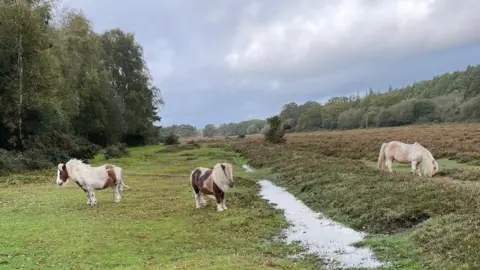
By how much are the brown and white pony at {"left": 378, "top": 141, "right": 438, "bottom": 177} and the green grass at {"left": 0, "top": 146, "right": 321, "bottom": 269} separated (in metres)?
8.88

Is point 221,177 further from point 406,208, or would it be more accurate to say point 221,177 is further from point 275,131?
point 275,131

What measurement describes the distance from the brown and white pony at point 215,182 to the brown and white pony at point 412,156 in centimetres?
1184

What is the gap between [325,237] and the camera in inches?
605

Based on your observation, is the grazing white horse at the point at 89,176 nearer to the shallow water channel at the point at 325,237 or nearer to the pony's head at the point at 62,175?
the pony's head at the point at 62,175

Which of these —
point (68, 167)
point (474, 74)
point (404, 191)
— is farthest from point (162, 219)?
point (474, 74)

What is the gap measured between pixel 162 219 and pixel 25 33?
29393mm

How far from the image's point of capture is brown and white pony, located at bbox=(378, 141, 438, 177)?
965 inches

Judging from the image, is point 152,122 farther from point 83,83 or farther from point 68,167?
point 68,167

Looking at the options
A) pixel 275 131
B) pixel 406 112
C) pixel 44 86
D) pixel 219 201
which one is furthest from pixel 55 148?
pixel 406 112

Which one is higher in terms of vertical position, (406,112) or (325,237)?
(406,112)

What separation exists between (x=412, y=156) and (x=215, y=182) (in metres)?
12.4

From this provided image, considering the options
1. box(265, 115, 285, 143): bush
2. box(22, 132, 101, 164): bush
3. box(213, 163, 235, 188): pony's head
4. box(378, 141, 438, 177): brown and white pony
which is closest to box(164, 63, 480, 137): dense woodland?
box(265, 115, 285, 143): bush

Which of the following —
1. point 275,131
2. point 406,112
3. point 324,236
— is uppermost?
point 406,112

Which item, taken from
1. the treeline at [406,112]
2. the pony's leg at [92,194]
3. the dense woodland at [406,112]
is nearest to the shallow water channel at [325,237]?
the pony's leg at [92,194]
